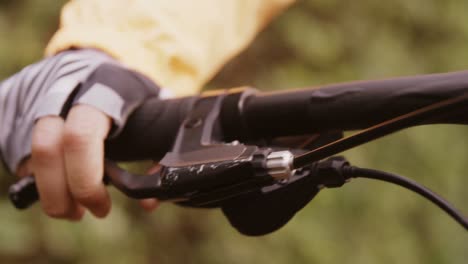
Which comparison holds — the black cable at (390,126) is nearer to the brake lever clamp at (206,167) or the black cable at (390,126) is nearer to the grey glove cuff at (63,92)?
the brake lever clamp at (206,167)

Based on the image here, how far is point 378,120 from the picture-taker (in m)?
0.52

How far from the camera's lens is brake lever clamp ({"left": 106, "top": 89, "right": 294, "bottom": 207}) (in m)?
0.48

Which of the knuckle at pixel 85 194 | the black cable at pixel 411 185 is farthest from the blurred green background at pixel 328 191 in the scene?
the black cable at pixel 411 185

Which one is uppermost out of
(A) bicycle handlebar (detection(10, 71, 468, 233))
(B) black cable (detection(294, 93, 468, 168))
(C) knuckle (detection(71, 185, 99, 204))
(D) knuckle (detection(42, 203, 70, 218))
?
(B) black cable (detection(294, 93, 468, 168))

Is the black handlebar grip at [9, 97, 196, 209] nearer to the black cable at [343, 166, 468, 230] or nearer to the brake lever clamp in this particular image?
the brake lever clamp

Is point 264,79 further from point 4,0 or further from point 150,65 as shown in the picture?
point 150,65

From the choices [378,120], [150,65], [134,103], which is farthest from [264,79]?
[378,120]

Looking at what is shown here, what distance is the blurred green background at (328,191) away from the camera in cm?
138


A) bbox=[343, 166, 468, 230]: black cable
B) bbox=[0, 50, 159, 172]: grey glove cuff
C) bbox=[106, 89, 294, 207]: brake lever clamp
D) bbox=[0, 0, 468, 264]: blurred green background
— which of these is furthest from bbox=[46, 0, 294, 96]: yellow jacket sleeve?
bbox=[0, 0, 468, 264]: blurred green background

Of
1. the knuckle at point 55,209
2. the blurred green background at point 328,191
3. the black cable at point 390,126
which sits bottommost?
the blurred green background at point 328,191

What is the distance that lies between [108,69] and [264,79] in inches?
41.2

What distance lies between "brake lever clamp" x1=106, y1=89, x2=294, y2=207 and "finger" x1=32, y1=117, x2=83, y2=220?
4cm

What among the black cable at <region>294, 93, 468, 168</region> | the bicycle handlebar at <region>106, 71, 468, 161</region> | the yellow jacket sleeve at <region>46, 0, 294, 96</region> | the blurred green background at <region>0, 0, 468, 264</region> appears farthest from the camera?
the blurred green background at <region>0, 0, 468, 264</region>

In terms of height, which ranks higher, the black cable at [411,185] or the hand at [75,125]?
the black cable at [411,185]
